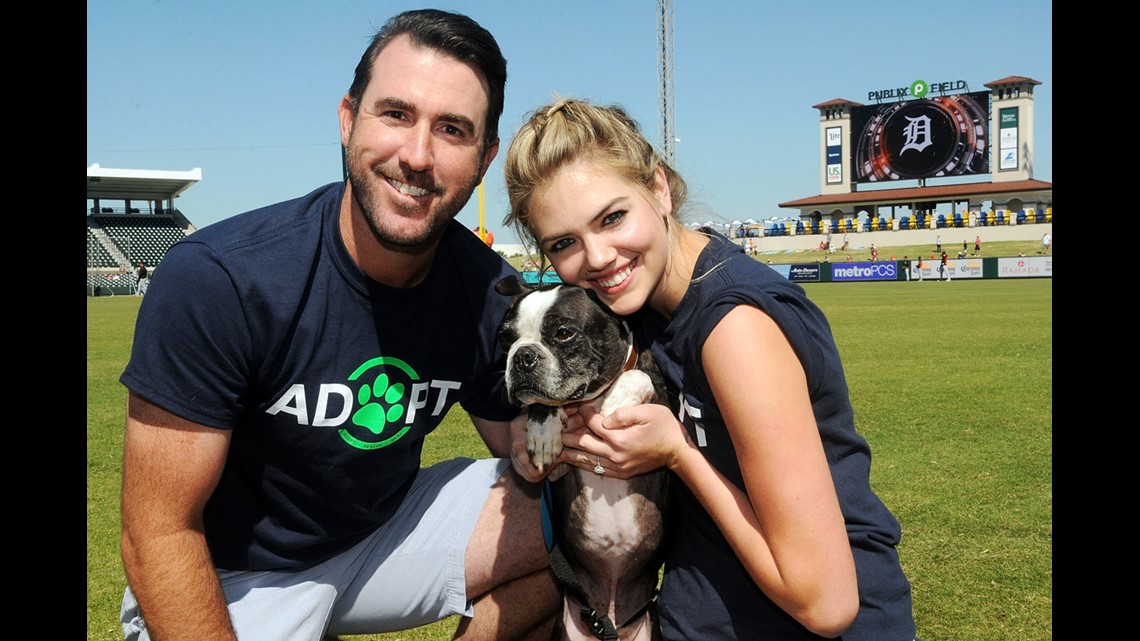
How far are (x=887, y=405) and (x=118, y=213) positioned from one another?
7073 centimetres

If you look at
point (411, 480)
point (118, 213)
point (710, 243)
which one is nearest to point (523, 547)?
point (411, 480)

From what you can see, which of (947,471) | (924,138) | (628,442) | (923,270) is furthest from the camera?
(924,138)

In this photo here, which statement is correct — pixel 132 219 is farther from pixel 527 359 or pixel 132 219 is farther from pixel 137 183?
pixel 527 359

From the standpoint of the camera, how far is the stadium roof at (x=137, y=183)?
63625 millimetres

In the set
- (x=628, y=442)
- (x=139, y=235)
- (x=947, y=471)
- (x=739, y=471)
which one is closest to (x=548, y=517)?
(x=628, y=442)

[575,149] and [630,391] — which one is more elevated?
[575,149]

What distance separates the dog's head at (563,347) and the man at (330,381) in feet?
0.79

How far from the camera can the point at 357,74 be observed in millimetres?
3158

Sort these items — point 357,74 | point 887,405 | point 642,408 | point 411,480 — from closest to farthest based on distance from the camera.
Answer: point 642,408
point 357,74
point 411,480
point 887,405

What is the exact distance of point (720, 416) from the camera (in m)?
2.69

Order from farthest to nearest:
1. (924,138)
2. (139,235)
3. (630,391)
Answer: (924,138) < (139,235) < (630,391)

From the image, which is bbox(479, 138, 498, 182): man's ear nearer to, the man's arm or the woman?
the woman

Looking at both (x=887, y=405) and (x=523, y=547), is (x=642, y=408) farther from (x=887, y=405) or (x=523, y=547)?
(x=887, y=405)

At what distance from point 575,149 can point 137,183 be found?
2851 inches
